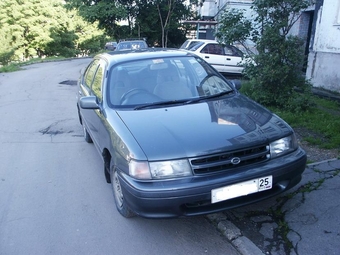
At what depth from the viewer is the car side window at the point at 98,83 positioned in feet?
13.0

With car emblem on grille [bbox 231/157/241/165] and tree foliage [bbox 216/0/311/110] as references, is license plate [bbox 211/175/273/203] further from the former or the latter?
tree foliage [bbox 216/0/311/110]

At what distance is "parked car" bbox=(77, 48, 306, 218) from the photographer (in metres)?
2.62

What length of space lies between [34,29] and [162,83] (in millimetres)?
36236

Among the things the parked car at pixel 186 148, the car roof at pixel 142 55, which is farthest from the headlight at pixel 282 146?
the car roof at pixel 142 55

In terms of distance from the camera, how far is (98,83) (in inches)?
167

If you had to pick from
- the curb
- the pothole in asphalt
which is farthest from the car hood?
the pothole in asphalt

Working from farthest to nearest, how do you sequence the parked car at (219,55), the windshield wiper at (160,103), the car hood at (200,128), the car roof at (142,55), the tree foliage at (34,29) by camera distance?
the tree foliage at (34,29), the parked car at (219,55), the car roof at (142,55), the windshield wiper at (160,103), the car hood at (200,128)

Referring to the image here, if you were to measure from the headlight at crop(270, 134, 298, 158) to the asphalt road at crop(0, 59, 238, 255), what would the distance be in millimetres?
955

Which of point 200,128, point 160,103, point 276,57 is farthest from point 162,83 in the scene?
point 276,57

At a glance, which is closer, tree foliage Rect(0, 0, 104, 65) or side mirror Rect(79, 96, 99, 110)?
side mirror Rect(79, 96, 99, 110)

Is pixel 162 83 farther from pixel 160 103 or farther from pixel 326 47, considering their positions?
pixel 326 47

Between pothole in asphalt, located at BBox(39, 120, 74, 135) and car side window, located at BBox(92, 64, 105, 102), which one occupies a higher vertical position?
car side window, located at BBox(92, 64, 105, 102)

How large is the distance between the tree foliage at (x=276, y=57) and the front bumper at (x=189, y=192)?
4.02m

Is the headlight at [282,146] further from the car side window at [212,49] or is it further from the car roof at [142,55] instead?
the car side window at [212,49]
